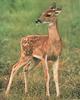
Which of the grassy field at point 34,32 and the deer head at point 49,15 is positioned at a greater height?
the deer head at point 49,15

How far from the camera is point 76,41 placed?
14969 mm

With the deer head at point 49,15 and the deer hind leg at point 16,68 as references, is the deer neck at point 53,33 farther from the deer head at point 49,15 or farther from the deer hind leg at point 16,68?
the deer hind leg at point 16,68

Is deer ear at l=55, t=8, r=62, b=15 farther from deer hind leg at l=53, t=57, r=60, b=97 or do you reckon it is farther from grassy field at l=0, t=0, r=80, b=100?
deer hind leg at l=53, t=57, r=60, b=97

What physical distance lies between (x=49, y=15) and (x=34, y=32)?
33 centimetres

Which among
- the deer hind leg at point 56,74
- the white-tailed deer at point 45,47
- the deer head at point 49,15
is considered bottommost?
the deer hind leg at point 56,74

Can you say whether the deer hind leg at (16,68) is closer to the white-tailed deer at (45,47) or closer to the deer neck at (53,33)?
the white-tailed deer at (45,47)

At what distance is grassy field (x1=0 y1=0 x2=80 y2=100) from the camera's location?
48.9ft

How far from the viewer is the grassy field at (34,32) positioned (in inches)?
586

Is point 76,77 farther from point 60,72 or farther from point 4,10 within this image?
point 4,10

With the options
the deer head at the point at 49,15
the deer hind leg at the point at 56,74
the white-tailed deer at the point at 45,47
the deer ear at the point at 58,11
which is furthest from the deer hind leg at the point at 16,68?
the deer ear at the point at 58,11

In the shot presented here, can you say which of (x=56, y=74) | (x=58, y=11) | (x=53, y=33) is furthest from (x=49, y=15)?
(x=56, y=74)

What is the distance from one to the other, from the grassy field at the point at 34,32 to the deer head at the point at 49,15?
3.2 inches

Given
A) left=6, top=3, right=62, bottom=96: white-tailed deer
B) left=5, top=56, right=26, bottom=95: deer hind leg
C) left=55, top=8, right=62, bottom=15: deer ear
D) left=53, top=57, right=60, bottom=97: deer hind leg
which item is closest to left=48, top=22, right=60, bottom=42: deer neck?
left=6, top=3, right=62, bottom=96: white-tailed deer

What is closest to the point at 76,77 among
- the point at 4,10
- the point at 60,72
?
the point at 60,72
